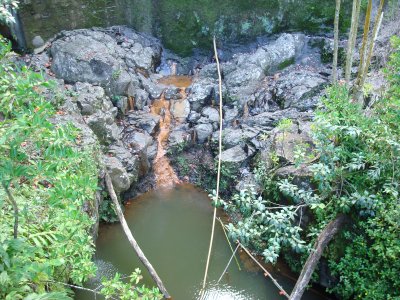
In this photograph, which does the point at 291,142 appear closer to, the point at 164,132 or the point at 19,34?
the point at 164,132

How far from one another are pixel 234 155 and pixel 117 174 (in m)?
3.16

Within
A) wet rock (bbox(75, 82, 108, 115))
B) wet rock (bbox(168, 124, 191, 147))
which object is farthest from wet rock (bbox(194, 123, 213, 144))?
wet rock (bbox(75, 82, 108, 115))

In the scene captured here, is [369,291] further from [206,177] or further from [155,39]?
[155,39]

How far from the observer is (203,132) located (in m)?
10.8

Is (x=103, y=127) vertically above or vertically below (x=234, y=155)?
above

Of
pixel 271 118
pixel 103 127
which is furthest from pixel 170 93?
pixel 271 118

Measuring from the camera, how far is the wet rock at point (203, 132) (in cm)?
1073

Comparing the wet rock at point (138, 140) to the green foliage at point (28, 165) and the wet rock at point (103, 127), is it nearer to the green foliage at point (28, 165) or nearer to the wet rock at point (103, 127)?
the wet rock at point (103, 127)

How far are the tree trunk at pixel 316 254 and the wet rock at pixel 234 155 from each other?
366 cm

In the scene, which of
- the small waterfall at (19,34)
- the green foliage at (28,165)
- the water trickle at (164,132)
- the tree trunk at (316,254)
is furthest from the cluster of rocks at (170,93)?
the green foliage at (28,165)

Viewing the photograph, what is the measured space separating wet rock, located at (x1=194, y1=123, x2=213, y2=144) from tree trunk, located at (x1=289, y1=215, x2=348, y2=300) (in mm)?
5306

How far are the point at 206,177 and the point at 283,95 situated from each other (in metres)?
3.59

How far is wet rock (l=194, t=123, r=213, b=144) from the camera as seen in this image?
10734mm

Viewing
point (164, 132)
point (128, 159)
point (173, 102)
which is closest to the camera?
point (128, 159)
